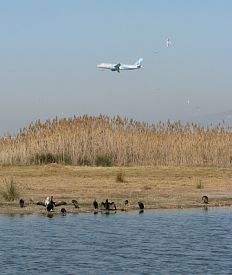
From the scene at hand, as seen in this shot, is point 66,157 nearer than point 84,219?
No

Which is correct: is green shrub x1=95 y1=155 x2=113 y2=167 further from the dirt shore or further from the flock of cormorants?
the flock of cormorants

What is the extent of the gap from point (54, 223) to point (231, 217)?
733 cm

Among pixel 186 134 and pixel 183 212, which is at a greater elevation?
pixel 186 134

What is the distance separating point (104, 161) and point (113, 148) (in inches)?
94.8

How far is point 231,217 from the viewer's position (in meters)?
30.0

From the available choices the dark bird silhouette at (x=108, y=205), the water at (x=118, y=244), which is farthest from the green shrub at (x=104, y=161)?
the water at (x=118, y=244)

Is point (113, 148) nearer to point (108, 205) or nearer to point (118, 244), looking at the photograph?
point (108, 205)

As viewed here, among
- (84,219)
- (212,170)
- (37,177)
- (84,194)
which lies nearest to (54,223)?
(84,219)

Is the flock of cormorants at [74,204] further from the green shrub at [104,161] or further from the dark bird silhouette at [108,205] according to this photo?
the green shrub at [104,161]

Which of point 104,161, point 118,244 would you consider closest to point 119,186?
point 104,161

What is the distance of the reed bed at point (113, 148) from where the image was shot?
6366 cm

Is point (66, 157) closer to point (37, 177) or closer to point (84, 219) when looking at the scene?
point (37, 177)

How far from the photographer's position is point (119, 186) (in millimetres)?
43562

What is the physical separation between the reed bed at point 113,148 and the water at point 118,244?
108 ft
